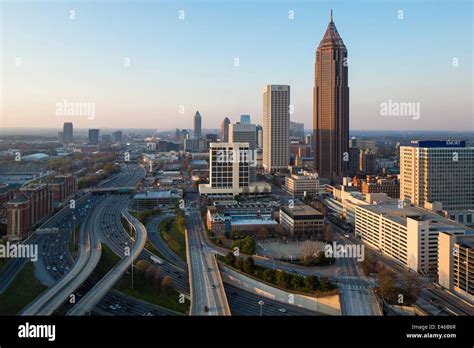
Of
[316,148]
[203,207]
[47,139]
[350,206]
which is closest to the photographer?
[350,206]

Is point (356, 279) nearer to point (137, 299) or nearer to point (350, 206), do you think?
point (137, 299)

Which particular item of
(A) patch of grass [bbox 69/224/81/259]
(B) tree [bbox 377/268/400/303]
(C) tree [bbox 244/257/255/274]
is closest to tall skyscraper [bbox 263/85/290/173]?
(A) patch of grass [bbox 69/224/81/259]

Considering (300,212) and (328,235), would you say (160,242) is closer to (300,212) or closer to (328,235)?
(300,212)

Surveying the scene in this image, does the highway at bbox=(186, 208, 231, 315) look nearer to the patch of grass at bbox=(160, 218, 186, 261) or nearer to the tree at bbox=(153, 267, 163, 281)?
the patch of grass at bbox=(160, 218, 186, 261)

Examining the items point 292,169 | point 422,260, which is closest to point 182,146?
point 292,169

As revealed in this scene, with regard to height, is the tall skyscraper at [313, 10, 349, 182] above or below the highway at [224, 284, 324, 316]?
above

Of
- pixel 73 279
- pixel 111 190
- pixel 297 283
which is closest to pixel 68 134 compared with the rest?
pixel 111 190
